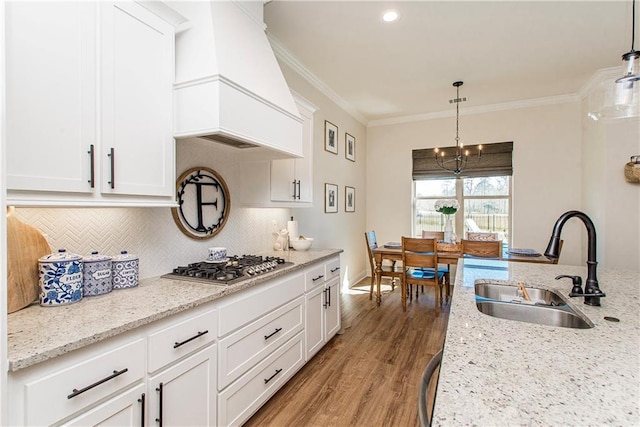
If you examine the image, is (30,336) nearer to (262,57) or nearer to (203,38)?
(203,38)

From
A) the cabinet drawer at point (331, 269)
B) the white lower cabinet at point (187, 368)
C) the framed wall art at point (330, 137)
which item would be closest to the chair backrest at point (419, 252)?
the cabinet drawer at point (331, 269)

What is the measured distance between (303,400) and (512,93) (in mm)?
4894

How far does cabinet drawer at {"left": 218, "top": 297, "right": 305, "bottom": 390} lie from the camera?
5.58ft

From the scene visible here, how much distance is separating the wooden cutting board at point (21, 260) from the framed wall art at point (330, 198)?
10.7 feet

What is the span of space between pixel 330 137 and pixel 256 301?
3.13 m

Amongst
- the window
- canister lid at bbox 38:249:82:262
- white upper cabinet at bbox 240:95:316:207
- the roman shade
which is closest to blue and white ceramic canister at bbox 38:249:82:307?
canister lid at bbox 38:249:82:262

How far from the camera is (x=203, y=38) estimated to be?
5.97ft

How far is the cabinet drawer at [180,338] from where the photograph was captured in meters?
1.33

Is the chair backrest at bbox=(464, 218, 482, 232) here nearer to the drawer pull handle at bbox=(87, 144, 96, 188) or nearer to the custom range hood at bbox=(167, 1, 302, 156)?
the custom range hood at bbox=(167, 1, 302, 156)

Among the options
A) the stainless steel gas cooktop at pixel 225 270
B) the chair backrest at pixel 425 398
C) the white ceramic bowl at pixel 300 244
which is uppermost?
the white ceramic bowl at pixel 300 244

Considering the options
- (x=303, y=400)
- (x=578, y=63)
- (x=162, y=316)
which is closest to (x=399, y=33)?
(x=578, y=63)

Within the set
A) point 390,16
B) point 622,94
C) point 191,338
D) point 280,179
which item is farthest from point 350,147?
point 191,338

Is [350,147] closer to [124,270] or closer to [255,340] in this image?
[255,340]

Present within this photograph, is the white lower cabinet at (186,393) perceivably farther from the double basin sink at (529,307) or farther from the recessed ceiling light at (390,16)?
the recessed ceiling light at (390,16)
